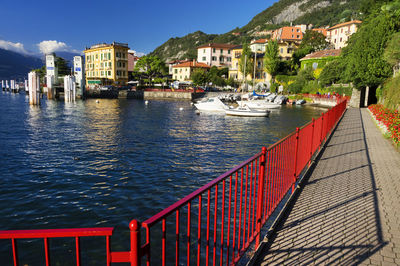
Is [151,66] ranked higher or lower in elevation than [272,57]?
lower

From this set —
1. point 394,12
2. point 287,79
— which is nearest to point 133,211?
point 394,12

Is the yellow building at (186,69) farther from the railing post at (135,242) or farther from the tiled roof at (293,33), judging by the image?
the railing post at (135,242)

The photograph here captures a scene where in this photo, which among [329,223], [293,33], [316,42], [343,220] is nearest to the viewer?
[329,223]

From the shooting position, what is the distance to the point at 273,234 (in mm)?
5625

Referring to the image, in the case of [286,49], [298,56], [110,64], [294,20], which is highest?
[294,20]

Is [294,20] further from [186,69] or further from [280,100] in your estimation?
[280,100]

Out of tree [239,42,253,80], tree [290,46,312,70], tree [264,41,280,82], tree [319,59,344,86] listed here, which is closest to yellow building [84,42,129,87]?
tree [239,42,253,80]

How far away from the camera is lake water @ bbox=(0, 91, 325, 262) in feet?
→ 31.6

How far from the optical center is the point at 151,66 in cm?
9050

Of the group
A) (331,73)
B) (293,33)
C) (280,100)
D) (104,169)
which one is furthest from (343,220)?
(293,33)

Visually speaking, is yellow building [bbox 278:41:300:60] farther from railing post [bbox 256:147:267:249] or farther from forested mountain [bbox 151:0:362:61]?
railing post [bbox 256:147:267:249]

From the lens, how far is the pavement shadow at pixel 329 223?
15.9ft

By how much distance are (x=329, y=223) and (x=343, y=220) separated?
38 cm

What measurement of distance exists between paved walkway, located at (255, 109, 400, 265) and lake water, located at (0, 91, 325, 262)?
4821 millimetres
